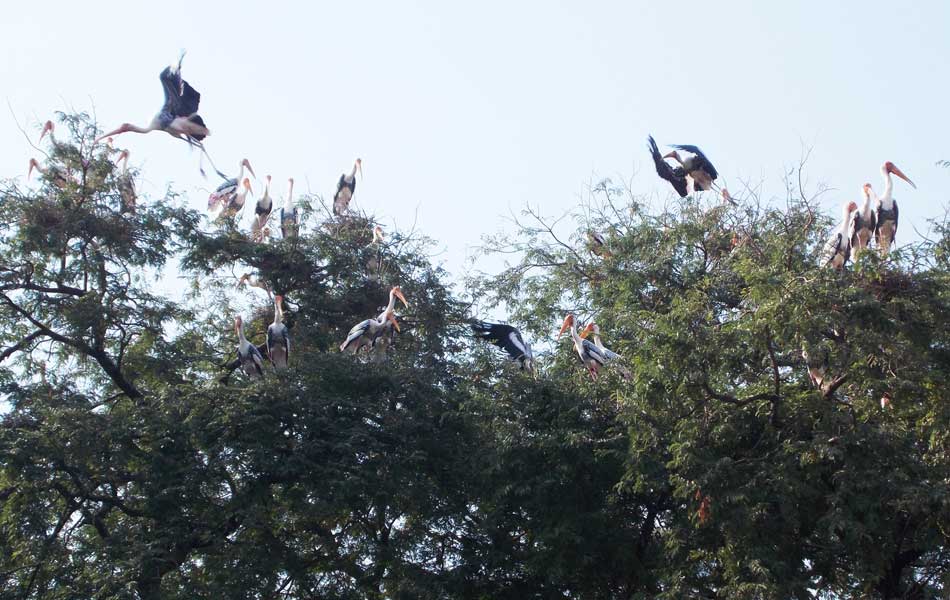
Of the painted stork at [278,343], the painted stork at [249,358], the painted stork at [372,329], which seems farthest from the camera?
the painted stork at [372,329]

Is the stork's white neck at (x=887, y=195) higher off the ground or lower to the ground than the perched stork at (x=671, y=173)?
lower

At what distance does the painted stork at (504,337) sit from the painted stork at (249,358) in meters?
2.42

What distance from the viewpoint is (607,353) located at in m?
11.6

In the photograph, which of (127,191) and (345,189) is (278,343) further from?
(345,189)

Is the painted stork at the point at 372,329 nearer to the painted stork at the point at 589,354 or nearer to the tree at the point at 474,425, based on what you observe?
the tree at the point at 474,425

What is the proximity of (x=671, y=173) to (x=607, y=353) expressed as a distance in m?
5.02

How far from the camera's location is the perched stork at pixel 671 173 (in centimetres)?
1588

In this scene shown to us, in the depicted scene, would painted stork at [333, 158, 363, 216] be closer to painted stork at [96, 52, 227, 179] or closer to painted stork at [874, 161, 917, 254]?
painted stork at [96, 52, 227, 179]

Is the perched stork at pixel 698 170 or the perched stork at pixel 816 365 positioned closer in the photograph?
the perched stork at pixel 816 365

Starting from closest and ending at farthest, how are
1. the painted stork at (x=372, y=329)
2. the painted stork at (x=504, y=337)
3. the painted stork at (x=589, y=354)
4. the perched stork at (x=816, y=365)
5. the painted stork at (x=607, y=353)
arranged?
1. the perched stork at (x=816, y=365)
2. the painted stork at (x=607, y=353)
3. the painted stork at (x=589, y=354)
4. the painted stork at (x=372, y=329)
5. the painted stork at (x=504, y=337)

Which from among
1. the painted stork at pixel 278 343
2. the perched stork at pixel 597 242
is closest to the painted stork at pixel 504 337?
the perched stork at pixel 597 242

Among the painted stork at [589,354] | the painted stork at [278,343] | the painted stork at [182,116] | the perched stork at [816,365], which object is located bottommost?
the perched stork at [816,365]

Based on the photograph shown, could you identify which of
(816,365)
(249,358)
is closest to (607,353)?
(816,365)

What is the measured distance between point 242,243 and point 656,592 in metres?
5.70
